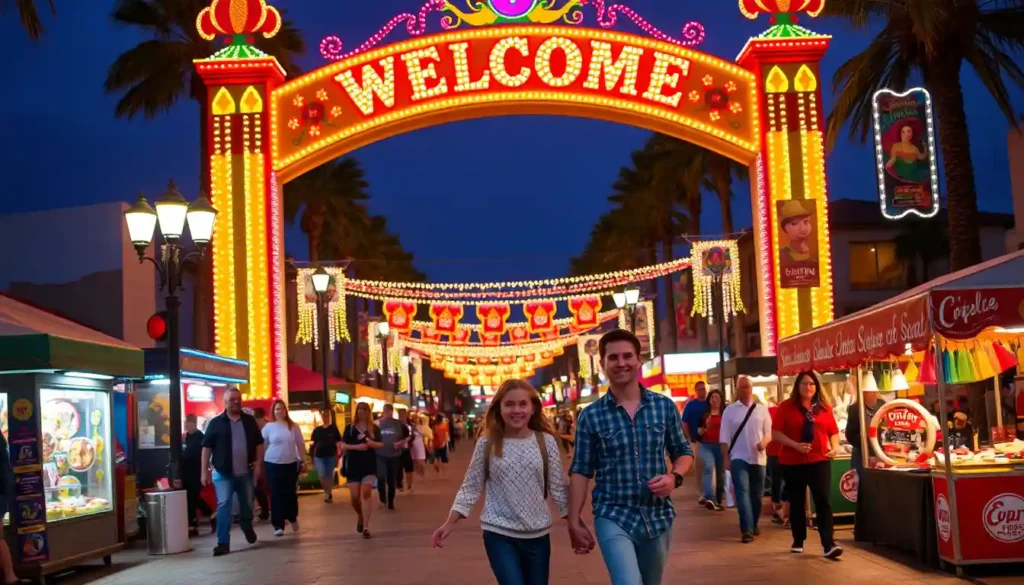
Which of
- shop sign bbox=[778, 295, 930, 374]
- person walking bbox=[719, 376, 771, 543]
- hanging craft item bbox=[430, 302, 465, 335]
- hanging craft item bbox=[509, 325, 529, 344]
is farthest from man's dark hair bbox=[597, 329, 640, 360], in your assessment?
hanging craft item bbox=[509, 325, 529, 344]

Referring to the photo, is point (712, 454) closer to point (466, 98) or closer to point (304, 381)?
point (466, 98)

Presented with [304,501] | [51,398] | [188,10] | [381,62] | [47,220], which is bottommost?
[304,501]

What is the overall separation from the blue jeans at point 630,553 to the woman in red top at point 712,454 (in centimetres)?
1249

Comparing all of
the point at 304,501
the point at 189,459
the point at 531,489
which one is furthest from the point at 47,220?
the point at 531,489

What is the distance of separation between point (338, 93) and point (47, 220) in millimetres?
10280

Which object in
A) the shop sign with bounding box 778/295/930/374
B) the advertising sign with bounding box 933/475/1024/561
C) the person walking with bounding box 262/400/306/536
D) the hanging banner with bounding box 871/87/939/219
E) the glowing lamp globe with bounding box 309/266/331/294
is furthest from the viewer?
the glowing lamp globe with bounding box 309/266/331/294

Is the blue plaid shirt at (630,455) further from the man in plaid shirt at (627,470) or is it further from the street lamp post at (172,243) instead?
the street lamp post at (172,243)

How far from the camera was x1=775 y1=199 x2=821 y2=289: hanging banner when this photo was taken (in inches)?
1019

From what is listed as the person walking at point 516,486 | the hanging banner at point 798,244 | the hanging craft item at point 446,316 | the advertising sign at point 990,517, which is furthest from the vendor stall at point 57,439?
the hanging craft item at point 446,316

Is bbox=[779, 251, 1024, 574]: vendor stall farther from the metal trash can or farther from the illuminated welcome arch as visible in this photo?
the illuminated welcome arch

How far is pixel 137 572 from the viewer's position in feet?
44.8

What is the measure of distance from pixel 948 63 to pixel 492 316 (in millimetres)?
30282

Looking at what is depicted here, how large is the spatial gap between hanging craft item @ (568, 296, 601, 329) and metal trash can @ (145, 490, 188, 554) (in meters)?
32.1

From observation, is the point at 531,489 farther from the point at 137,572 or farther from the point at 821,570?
the point at 137,572
